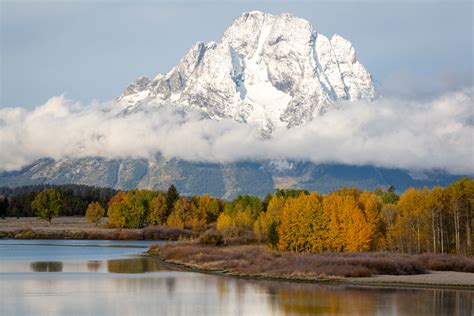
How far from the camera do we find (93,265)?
4023 inches

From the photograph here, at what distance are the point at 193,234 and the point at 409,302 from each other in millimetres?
125686

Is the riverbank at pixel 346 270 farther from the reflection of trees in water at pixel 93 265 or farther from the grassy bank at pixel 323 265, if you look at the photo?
the reflection of trees in water at pixel 93 265

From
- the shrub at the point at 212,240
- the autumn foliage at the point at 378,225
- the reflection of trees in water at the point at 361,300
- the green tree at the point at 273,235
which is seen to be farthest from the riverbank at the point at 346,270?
the shrub at the point at 212,240

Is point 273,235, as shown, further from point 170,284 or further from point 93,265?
point 170,284

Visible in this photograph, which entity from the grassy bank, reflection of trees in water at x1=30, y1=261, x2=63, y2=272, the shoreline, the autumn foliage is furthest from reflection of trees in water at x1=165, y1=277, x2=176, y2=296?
the autumn foliage

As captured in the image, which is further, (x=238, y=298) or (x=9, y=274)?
(x=9, y=274)

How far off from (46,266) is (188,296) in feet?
126

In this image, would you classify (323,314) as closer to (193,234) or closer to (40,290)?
(40,290)

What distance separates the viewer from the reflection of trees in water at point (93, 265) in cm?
9556

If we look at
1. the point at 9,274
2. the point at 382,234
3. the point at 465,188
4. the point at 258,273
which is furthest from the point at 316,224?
the point at 9,274

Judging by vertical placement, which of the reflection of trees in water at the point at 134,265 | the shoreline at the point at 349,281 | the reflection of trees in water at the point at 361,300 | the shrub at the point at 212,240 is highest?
the shrub at the point at 212,240

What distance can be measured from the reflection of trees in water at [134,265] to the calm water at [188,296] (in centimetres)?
154

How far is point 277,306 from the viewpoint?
200ft

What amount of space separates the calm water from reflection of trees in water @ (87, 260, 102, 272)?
5.85 feet
